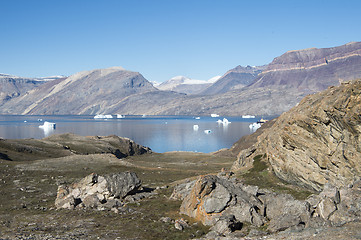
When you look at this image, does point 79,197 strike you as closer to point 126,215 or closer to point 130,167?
point 126,215

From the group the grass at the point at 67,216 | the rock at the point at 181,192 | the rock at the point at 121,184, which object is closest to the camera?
the grass at the point at 67,216

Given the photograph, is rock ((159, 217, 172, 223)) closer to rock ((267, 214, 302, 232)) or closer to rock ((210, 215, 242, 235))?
rock ((210, 215, 242, 235))

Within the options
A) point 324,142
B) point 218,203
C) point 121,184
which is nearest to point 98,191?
point 121,184

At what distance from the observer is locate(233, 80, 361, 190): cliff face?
27.2 m

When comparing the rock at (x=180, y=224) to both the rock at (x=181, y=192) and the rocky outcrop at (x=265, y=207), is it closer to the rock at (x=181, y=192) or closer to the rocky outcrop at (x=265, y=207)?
the rocky outcrop at (x=265, y=207)

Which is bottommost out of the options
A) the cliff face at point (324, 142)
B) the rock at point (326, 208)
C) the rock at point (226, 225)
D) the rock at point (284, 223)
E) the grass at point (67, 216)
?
the grass at point (67, 216)

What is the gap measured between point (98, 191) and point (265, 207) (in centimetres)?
1619

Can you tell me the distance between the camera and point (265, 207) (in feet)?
85.8

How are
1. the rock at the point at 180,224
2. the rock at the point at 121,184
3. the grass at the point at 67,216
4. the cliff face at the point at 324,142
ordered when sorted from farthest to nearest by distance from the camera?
the rock at the point at 121,184 → the cliff face at the point at 324,142 → the rock at the point at 180,224 → the grass at the point at 67,216

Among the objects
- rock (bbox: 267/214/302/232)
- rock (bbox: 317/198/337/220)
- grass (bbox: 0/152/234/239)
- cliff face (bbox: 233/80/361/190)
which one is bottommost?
grass (bbox: 0/152/234/239)

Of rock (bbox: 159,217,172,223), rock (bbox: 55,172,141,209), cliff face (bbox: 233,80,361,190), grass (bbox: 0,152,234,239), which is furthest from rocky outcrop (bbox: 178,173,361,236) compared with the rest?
rock (bbox: 55,172,141,209)

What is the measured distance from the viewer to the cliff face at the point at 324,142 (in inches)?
1072

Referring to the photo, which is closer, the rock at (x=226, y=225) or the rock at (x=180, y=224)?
the rock at (x=226, y=225)

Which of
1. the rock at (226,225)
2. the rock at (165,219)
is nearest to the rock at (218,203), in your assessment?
the rock at (226,225)
